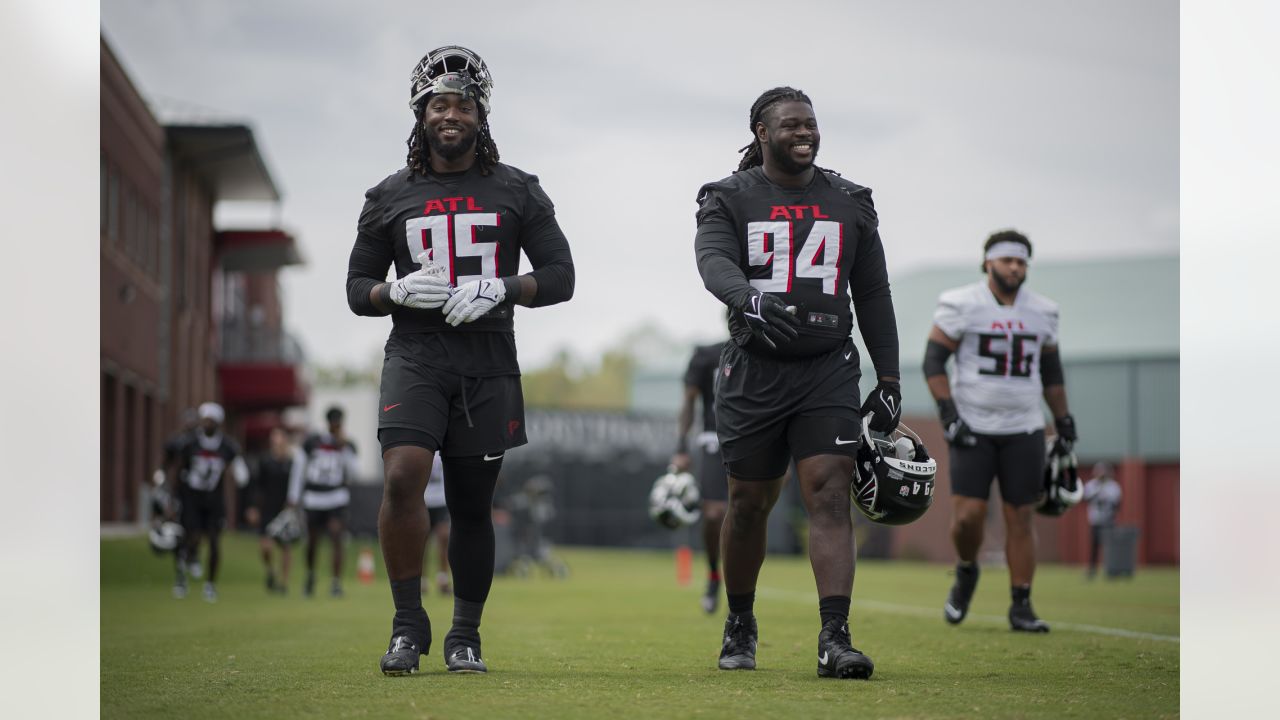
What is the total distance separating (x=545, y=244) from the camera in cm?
602

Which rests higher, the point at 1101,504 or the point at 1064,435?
the point at 1064,435

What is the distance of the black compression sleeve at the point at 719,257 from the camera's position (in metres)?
5.60

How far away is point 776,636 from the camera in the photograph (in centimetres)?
849

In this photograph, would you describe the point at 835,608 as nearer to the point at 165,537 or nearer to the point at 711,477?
the point at 711,477

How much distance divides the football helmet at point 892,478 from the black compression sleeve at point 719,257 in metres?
0.77

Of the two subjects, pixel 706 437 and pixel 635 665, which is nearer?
pixel 635 665

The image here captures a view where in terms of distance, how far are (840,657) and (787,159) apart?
6.06 feet

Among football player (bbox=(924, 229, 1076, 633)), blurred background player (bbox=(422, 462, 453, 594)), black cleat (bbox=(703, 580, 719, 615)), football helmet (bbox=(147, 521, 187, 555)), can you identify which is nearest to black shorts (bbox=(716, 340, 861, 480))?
football player (bbox=(924, 229, 1076, 633))

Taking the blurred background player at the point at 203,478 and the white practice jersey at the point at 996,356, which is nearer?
the white practice jersey at the point at 996,356

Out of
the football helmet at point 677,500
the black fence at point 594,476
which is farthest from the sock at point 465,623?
the black fence at point 594,476

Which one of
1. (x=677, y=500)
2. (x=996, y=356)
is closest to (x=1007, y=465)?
(x=996, y=356)

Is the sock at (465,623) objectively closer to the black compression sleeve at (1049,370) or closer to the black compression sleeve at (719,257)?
the black compression sleeve at (719,257)

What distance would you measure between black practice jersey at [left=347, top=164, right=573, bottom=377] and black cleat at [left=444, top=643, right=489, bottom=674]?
1037 millimetres
